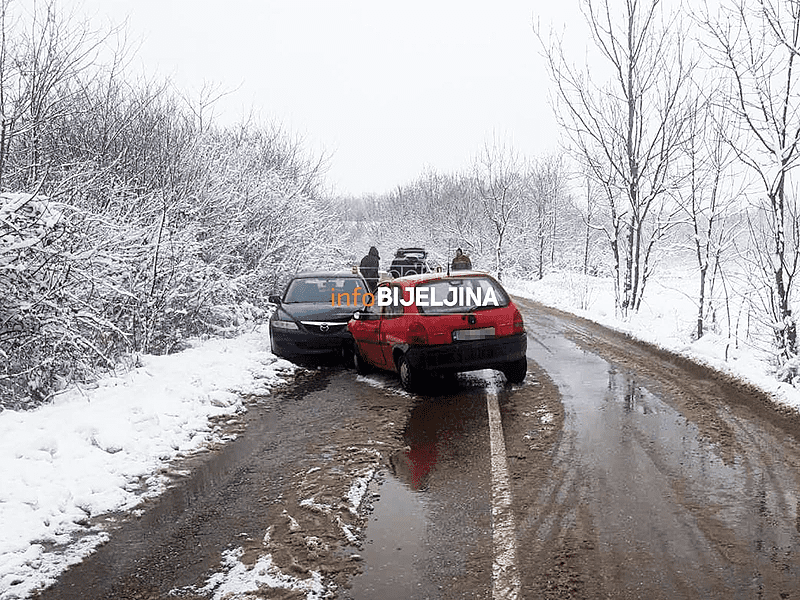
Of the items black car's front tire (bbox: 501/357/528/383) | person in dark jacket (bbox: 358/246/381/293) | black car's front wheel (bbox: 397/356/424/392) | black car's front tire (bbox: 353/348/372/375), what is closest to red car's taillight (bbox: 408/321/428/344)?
black car's front wheel (bbox: 397/356/424/392)

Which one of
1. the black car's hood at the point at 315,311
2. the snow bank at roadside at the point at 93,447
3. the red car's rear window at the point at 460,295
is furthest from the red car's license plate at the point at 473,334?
the black car's hood at the point at 315,311

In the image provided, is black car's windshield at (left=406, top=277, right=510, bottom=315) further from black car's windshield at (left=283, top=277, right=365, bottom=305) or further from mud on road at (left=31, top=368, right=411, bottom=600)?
black car's windshield at (left=283, top=277, right=365, bottom=305)

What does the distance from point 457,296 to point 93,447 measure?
479cm

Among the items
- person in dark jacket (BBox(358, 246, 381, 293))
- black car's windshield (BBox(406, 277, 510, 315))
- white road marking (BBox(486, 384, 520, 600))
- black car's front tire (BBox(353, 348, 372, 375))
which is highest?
person in dark jacket (BBox(358, 246, 381, 293))

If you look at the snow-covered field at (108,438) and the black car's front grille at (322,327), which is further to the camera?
the black car's front grille at (322,327)

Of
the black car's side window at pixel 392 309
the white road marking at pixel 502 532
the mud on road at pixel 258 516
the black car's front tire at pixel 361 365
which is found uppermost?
the black car's side window at pixel 392 309

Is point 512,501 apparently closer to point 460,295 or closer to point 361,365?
point 460,295

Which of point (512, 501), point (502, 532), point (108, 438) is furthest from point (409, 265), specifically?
point (502, 532)

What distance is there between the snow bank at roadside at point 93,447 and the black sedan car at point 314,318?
44.6 inches

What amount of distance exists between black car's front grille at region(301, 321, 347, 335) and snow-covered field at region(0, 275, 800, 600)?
0.79m

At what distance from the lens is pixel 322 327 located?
11570mm

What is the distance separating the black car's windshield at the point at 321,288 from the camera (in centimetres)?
1280

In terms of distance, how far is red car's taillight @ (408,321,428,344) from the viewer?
851 centimetres

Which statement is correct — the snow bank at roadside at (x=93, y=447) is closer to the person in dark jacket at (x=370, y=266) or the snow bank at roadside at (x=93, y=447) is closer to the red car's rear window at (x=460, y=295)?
the red car's rear window at (x=460, y=295)
